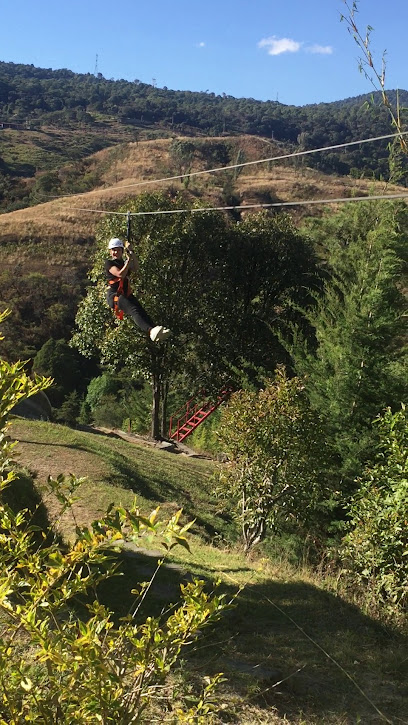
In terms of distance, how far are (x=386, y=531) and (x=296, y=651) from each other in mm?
1744

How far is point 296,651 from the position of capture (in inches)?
209

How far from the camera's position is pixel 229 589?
6.54 metres

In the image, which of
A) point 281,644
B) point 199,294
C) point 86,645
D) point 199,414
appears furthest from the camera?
point 199,414

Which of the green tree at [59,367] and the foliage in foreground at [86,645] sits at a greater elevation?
the foliage in foreground at [86,645]

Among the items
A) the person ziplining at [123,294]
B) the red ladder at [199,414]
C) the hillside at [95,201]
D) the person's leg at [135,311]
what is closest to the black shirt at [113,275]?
the person ziplining at [123,294]

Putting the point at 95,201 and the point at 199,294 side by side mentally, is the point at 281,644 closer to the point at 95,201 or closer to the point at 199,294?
the point at 199,294

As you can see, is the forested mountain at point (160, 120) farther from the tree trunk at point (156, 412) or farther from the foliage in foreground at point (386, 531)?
the foliage in foreground at point (386, 531)

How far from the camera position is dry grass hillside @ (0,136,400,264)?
45531 millimetres

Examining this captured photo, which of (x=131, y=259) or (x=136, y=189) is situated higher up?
(x=136, y=189)

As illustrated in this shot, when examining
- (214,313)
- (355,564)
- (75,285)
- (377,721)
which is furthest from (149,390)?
(377,721)

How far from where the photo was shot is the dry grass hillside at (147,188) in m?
45.5

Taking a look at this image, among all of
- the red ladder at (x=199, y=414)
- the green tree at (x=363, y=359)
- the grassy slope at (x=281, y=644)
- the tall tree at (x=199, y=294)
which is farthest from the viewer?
the red ladder at (x=199, y=414)

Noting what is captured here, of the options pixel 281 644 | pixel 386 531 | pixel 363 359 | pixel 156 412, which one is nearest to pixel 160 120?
pixel 156 412

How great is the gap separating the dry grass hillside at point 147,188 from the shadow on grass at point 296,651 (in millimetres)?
29123
